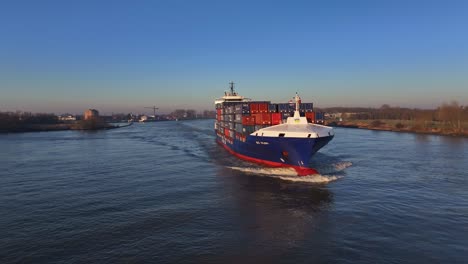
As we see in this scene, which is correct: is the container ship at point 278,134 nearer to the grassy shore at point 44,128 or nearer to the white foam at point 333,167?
the white foam at point 333,167

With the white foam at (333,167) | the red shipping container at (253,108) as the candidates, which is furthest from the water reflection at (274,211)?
the red shipping container at (253,108)

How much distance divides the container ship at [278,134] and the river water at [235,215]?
2.23 m

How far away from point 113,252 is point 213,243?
5.53 metres

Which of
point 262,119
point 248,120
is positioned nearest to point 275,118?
point 262,119

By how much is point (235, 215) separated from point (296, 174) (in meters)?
14.4

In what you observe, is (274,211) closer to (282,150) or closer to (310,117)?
(282,150)

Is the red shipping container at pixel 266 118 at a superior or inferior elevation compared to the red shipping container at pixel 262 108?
inferior

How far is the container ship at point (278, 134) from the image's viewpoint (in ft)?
110

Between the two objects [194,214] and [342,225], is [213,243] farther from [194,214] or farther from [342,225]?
[342,225]

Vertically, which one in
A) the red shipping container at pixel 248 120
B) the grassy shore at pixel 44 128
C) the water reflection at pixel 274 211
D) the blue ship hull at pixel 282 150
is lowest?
the water reflection at pixel 274 211

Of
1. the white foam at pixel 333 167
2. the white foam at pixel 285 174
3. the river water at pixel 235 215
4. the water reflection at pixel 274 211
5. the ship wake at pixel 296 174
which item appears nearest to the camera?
the river water at pixel 235 215

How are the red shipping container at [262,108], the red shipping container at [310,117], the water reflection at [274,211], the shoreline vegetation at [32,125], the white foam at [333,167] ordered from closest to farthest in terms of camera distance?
1. the water reflection at [274,211]
2. the white foam at [333,167]
3. the red shipping container at [262,108]
4. the red shipping container at [310,117]
5. the shoreline vegetation at [32,125]

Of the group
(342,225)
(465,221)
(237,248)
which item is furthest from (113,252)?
(465,221)

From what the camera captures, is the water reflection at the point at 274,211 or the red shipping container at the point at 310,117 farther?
the red shipping container at the point at 310,117
